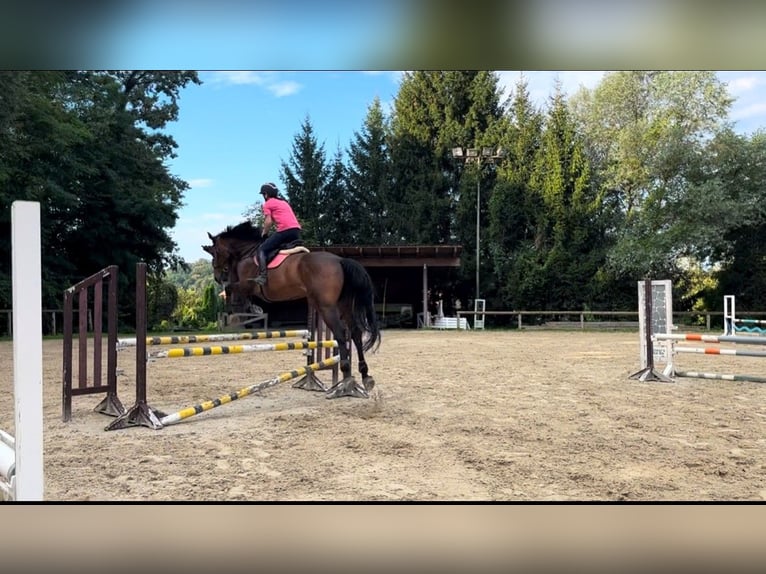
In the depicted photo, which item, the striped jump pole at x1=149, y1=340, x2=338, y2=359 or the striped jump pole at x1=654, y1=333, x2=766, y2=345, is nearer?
the striped jump pole at x1=149, y1=340, x2=338, y2=359

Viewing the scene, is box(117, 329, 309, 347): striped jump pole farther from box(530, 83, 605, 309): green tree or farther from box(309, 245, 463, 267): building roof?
box(530, 83, 605, 309): green tree

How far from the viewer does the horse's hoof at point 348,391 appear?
9.89ft

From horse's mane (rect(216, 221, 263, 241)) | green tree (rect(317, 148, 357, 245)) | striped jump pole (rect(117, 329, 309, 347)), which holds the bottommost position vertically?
striped jump pole (rect(117, 329, 309, 347))

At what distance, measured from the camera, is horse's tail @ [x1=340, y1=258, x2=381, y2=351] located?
2.96 meters

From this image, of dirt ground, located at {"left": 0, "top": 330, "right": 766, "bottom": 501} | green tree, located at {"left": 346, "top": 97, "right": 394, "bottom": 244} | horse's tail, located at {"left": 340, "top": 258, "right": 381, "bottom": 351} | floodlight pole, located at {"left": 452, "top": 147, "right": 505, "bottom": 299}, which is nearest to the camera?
dirt ground, located at {"left": 0, "top": 330, "right": 766, "bottom": 501}

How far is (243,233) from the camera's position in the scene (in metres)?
3.21

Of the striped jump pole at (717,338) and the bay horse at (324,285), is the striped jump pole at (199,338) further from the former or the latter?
the striped jump pole at (717,338)

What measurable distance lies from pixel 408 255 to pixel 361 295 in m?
5.63

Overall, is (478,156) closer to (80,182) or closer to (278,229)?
(80,182)

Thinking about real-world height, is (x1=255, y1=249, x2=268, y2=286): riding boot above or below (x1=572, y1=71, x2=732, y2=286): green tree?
below

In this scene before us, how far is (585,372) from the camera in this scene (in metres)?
4.13

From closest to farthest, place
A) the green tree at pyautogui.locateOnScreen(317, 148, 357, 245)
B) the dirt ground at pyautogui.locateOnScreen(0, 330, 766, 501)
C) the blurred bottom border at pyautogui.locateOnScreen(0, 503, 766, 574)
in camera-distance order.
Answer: the blurred bottom border at pyautogui.locateOnScreen(0, 503, 766, 574) < the dirt ground at pyautogui.locateOnScreen(0, 330, 766, 501) < the green tree at pyautogui.locateOnScreen(317, 148, 357, 245)

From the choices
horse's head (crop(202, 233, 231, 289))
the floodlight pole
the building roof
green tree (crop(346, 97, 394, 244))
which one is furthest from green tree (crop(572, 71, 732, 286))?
horse's head (crop(202, 233, 231, 289))

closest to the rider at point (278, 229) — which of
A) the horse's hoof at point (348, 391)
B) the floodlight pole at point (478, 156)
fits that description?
the horse's hoof at point (348, 391)
